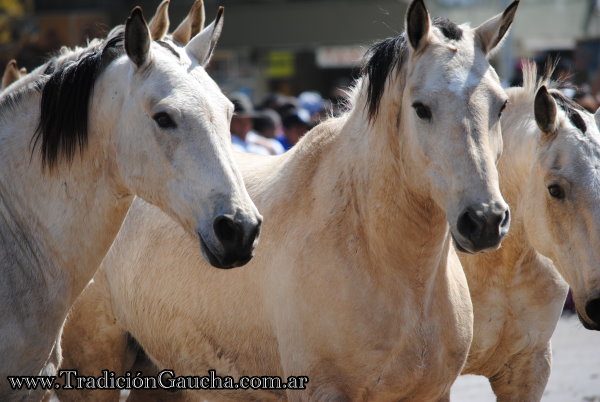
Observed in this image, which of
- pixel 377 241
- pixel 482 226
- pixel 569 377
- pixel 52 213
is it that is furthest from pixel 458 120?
pixel 569 377

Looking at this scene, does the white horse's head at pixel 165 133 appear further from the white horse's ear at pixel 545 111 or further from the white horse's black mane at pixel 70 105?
the white horse's ear at pixel 545 111

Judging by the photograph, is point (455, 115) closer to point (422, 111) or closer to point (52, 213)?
point (422, 111)

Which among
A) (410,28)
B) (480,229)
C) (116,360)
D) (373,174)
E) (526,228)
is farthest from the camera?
(116,360)

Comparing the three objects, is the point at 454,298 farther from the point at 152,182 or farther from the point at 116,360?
the point at 116,360

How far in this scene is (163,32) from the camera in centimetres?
391

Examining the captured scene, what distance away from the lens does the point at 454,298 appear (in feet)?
13.7

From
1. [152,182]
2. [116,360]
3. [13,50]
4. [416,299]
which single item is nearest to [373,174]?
[416,299]

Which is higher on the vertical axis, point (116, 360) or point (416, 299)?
point (416, 299)

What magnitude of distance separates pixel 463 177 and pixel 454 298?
34.6 inches

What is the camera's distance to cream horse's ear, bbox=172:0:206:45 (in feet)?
13.4

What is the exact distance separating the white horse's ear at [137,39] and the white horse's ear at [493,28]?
5.08ft

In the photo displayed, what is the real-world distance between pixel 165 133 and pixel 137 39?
0.39 meters

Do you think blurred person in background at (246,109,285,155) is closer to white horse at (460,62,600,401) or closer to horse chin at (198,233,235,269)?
white horse at (460,62,600,401)

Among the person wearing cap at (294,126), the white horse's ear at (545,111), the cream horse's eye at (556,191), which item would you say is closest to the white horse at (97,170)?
the white horse's ear at (545,111)
